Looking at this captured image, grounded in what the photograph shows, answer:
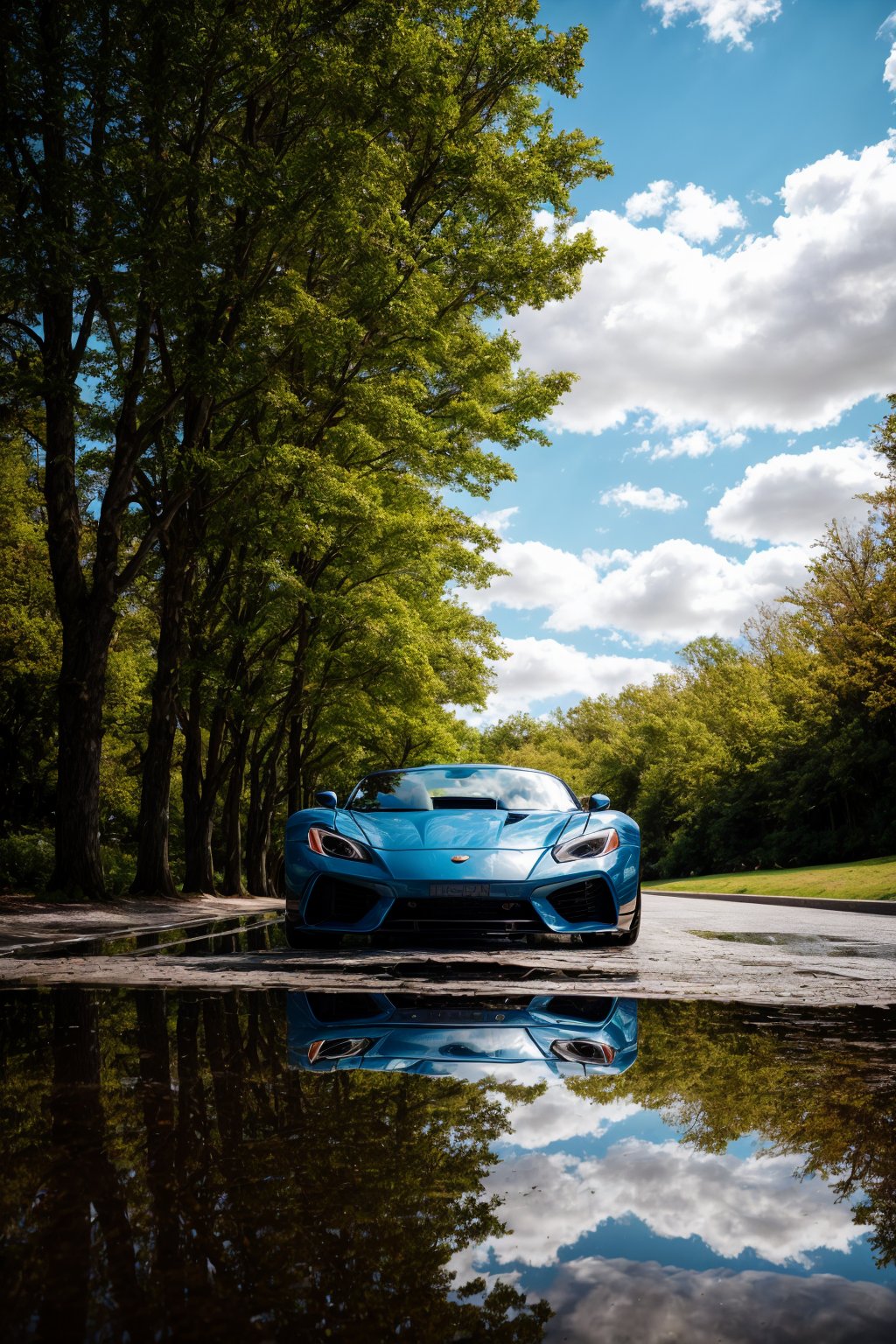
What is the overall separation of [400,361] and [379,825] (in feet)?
46.1

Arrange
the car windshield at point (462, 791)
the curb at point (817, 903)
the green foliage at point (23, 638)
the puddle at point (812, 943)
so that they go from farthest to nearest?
the green foliage at point (23, 638), the curb at point (817, 903), the puddle at point (812, 943), the car windshield at point (462, 791)

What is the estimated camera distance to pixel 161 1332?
1352 mm

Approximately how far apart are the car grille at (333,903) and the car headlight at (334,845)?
0.16 m

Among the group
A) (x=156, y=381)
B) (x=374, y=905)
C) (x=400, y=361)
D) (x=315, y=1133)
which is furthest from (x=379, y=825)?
A: (x=400, y=361)

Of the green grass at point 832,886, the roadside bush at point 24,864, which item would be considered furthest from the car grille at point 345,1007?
the roadside bush at point 24,864

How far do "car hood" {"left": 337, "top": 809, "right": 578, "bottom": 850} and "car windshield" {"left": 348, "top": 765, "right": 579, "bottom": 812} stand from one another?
0.78 ft

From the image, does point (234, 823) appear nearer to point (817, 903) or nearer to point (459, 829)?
point (817, 903)

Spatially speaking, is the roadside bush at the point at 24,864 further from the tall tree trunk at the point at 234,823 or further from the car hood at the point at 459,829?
the car hood at the point at 459,829

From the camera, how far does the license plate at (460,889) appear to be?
6079 millimetres

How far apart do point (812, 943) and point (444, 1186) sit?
303 inches

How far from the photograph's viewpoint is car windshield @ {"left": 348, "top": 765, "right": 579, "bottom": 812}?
24.9 ft

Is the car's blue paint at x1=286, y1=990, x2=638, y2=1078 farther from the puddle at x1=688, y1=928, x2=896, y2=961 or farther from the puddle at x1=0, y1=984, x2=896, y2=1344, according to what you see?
the puddle at x1=688, y1=928, x2=896, y2=961

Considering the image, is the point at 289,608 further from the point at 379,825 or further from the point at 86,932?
the point at 379,825

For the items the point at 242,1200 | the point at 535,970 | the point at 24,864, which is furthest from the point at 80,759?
the point at 242,1200
